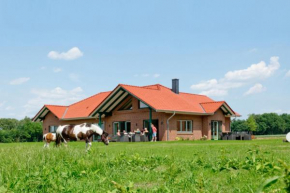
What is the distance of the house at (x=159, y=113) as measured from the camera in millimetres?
33375

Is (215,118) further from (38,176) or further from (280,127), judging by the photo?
(280,127)

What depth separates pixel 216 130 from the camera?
39.4 m

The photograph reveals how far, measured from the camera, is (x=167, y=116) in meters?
33.4

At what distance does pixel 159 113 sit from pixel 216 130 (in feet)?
30.8

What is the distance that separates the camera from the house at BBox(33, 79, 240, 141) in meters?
33.4

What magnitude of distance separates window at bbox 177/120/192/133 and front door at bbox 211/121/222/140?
3826 mm

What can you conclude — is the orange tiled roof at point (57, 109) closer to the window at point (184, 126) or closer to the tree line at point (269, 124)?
the window at point (184, 126)

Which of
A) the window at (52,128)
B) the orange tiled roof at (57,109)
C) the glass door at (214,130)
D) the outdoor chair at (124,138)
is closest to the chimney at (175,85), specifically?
the glass door at (214,130)

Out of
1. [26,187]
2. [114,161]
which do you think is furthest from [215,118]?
[26,187]

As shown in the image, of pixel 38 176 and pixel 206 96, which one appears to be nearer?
pixel 38 176

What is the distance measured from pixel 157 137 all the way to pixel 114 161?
26.5 meters

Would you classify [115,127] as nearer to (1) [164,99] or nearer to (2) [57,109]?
(1) [164,99]

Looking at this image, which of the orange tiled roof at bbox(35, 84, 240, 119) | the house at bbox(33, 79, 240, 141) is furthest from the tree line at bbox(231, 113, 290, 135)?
the house at bbox(33, 79, 240, 141)

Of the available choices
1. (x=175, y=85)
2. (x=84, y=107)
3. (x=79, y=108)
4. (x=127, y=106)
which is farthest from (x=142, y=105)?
(x=79, y=108)
